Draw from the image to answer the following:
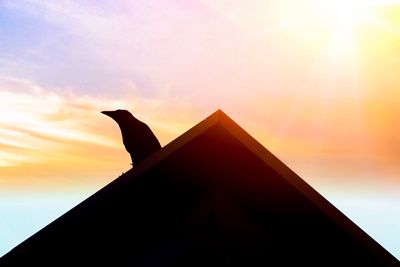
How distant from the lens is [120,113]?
10.2m

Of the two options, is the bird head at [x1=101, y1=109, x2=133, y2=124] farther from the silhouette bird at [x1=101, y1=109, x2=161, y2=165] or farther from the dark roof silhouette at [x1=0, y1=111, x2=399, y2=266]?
the dark roof silhouette at [x1=0, y1=111, x2=399, y2=266]

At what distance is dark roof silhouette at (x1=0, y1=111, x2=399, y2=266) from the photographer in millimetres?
3484

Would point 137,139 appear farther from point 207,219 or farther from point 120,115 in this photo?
point 207,219

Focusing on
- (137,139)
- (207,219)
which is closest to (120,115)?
(137,139)

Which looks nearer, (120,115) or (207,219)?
(207,219)

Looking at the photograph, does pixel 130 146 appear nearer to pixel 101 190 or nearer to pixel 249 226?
pixel 249 226

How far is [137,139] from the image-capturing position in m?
9.38

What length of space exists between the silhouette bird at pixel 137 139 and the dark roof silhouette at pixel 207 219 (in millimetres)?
4753

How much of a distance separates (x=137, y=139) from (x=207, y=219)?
5.19 metres

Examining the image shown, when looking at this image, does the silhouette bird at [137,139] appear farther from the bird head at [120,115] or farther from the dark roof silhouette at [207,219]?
the dark roof silhouette at [207,219]

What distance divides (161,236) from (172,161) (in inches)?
34.7

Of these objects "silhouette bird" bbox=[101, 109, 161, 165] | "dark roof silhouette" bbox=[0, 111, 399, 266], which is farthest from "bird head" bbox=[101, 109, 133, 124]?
"dark roof silhouette" bbox=[0, 111, 399, 266]

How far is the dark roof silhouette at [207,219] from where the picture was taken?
11.4ft

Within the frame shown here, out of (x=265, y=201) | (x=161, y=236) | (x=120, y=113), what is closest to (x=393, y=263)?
(x=265, y=201)
